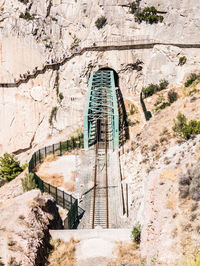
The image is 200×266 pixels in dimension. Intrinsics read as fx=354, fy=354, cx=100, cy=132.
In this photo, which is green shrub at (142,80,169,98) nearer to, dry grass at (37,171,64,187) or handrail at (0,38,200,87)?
handrail at (0,38,200,87)

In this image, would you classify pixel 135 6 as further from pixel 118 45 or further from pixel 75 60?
pixel 75 60

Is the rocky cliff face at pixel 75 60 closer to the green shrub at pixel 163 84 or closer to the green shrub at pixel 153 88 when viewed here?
the green shrub at pixel 163 84

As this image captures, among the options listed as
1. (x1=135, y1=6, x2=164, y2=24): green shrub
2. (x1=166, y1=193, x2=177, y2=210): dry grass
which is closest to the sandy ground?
(x1=166, y1=193, x2=177, y2=210): dry grass

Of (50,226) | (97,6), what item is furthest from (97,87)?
(50,226)

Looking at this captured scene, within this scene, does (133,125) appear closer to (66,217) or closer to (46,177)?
(46,177)

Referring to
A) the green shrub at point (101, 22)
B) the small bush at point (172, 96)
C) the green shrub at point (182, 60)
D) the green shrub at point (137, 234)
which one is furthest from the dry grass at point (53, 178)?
the green shrub at point (101, 22)

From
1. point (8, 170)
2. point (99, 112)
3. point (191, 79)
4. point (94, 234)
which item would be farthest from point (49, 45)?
point (94, 234)
